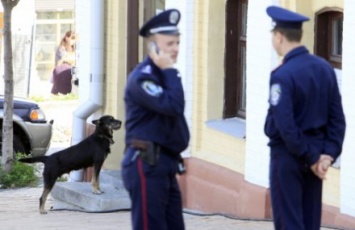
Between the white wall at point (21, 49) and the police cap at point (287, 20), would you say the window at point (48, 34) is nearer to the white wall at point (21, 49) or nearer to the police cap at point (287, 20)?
the white wall at point (21, 49)

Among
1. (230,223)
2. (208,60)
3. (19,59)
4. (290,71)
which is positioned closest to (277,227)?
(290,71)

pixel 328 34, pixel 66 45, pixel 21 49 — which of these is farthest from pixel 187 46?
pixel 66 45

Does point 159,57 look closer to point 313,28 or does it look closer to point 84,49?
point 313,28

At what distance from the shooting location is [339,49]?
456 inches

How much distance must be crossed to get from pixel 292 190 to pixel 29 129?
34.6 feet

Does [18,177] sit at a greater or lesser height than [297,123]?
lesser

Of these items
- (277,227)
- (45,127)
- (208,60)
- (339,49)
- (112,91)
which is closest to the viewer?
(277,227)

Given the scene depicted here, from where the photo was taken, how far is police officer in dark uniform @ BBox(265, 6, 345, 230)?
305 inches

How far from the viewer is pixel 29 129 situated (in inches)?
709

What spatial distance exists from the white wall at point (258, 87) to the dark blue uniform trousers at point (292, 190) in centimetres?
376

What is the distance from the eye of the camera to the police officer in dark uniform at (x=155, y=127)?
7.49m

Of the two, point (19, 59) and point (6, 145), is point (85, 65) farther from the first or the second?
point (19, 59)

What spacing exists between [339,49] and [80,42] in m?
5.67

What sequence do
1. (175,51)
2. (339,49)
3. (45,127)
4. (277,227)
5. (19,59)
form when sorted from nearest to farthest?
(175,51) < (277,227) < (339,49) < (45,127) < (19,59)
